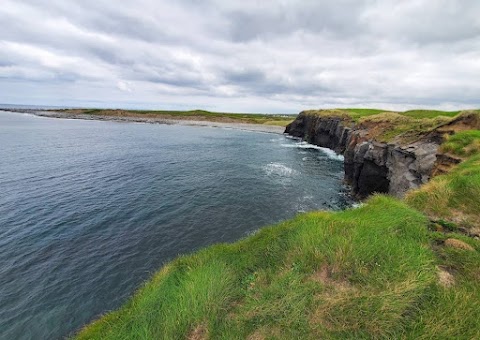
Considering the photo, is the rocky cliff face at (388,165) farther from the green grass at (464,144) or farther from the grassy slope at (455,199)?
the grassy slope at (455,199)

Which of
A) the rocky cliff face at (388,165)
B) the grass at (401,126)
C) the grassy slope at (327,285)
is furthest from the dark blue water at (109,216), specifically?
the grass at (401,126)

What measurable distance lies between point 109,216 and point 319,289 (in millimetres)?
23663

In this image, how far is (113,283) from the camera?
16.4 m

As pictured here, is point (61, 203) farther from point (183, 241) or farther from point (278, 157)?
point (278, 157)

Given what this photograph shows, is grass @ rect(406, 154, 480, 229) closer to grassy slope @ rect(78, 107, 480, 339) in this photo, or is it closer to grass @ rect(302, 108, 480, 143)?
grassy slope @ rect(78, 107, 480, 339)

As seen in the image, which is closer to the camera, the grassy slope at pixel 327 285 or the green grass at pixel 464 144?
the grassy slope at pixel 327 285

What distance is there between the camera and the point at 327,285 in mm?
7402

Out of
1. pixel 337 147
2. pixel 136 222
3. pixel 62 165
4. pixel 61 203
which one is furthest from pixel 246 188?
pixel 337 147

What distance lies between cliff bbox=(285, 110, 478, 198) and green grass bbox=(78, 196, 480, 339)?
13676 mm

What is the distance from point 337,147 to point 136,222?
61.0 meters

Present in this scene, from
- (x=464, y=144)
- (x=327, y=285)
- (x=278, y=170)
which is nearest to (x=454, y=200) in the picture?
(x=327, y=285)

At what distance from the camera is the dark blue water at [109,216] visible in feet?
49.8

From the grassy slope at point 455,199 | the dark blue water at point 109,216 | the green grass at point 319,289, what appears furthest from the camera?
the dark blue water at point 109,216

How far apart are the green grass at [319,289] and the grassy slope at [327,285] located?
27mm
